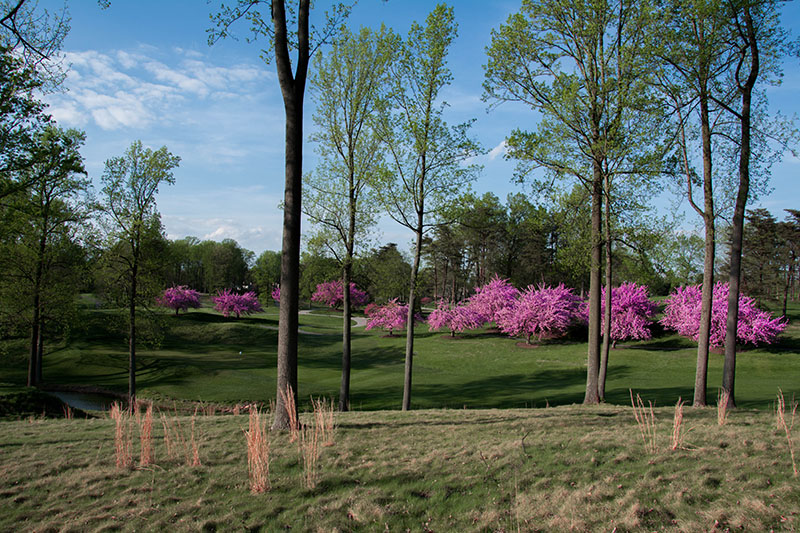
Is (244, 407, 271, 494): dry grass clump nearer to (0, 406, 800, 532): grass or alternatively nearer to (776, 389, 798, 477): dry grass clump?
(0, 406, 800, 532): grass

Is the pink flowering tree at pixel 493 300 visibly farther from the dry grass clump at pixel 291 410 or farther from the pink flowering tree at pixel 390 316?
the dry grass clump at pixel 291 410

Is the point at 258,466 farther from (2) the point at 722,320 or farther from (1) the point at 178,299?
(1) the point at 178,299

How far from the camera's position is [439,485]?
4629mm

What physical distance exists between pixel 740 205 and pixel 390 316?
30.5m

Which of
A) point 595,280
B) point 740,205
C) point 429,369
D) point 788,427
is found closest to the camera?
point 788,427

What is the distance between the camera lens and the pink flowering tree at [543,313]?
29.1 m

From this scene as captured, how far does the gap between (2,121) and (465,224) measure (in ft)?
37.9

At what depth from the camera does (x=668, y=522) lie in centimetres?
362

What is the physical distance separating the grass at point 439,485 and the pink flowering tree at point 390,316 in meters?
31.2

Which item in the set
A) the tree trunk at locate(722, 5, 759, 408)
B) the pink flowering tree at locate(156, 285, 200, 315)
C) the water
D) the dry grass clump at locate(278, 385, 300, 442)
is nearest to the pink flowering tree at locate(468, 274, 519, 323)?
the tree trunk at locate(722, 5, 759, 408)

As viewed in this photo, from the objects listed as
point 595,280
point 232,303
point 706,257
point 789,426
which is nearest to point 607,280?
point 595,280

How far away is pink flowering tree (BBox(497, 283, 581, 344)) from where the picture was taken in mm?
29141

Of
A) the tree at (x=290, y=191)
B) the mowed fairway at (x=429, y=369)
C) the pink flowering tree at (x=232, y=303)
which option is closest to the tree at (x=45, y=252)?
the mowed fairway at (x=429, y=369)

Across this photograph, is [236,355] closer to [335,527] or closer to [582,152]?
[582,152]
